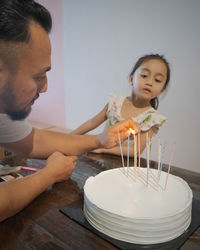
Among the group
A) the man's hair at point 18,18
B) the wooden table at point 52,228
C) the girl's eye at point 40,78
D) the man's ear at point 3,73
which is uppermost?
the man's hair at point 18,18

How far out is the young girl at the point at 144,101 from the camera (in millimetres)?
1473

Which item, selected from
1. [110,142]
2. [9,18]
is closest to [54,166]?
[110,142]

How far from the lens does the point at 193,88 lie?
84.6 inches

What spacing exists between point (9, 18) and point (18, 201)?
0.46 m

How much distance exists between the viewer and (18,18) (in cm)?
58

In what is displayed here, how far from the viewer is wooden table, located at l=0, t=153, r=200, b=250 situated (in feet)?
1.69

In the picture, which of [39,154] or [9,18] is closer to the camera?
[9,18]

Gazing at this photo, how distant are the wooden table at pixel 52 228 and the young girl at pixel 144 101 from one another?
63 cm

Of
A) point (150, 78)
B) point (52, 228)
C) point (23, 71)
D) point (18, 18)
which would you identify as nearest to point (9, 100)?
point (23, 71)

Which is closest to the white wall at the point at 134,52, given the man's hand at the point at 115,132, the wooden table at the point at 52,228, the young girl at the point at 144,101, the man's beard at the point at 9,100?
the young girl at the point at 144,101

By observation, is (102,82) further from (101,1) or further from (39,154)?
(39,154)

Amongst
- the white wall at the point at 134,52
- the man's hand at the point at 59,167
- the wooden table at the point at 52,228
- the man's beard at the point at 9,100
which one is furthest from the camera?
the white wall at the point at 134,52

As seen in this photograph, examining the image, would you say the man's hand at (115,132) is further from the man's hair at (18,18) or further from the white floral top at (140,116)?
the man's hair at (18,18)

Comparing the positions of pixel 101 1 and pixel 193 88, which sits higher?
pixel 101 1
